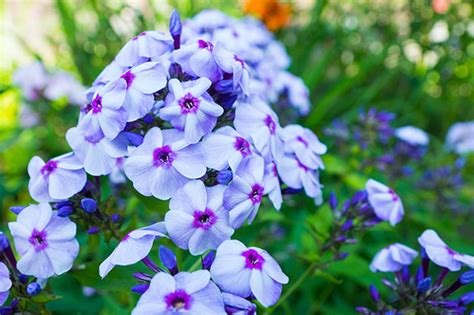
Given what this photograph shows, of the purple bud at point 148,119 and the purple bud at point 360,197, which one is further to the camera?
the purple bud at point 360,197

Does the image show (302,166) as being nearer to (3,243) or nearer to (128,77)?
(128,77)

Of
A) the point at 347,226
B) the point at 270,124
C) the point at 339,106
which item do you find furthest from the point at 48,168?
the point at 339,106

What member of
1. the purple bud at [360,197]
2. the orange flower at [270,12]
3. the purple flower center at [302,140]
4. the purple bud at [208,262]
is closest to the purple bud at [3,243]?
the purple bud at [208,262]

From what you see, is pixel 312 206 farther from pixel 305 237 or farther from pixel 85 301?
pixel 85 301

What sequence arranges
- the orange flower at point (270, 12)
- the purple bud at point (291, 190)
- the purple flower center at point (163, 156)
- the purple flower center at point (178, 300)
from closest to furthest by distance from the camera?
the purple flower center at point (178, 300) → the purple flower center at point (163, 156) → the purple bud at point (291, 190) → the orange flower at point (270, 12)

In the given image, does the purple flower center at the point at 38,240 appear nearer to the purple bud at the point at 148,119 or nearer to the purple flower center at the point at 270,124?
the purple bud at the point at 148,119

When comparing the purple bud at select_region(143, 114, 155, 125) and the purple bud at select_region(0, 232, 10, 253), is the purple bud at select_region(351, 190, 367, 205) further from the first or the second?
the purple bud at select_region(0, 232, 10, 253)
